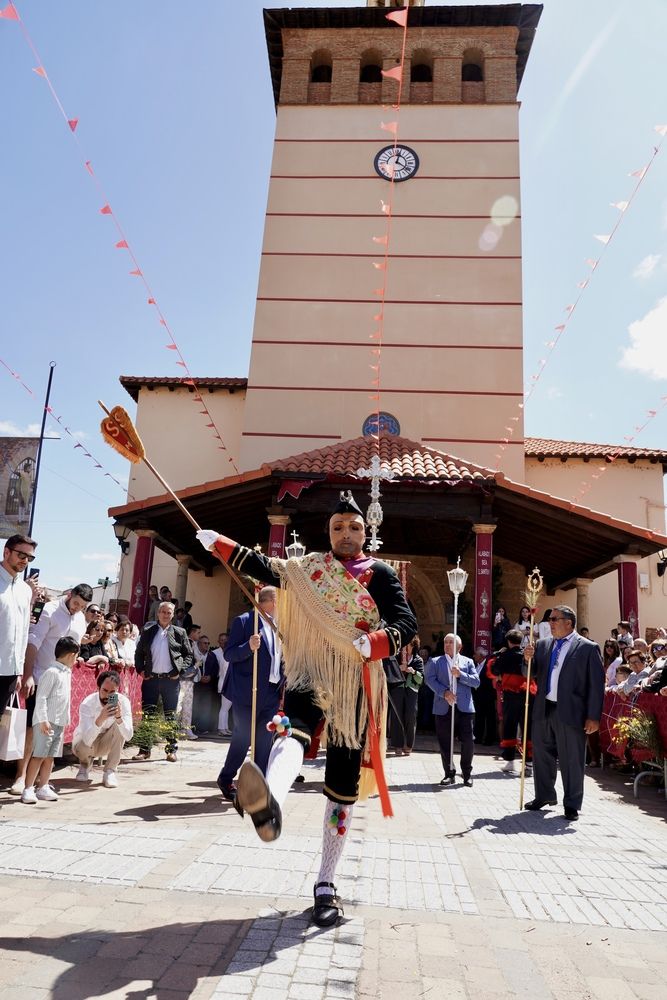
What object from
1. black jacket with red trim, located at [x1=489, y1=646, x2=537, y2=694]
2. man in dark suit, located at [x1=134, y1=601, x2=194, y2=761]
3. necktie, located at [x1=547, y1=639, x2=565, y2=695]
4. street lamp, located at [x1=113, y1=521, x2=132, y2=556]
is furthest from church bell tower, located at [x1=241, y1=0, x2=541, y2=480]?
necktie, located at [x1=547, y1=639, x2=565, y2=695]

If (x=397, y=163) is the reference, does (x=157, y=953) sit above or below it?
below

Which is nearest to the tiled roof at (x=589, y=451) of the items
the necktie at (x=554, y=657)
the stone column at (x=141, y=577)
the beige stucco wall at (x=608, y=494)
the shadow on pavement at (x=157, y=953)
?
the beige stucco wall at (x=608, y=494)

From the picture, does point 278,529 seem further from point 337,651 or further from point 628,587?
point 337,651

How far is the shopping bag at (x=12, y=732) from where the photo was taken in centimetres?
525

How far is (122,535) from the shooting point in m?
15.5

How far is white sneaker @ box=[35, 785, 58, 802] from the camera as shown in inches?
214

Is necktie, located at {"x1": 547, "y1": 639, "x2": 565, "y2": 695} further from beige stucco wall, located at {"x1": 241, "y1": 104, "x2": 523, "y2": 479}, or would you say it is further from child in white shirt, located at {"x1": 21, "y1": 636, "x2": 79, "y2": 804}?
beige stucco wall, located at {"x1": 241, "y1": 104, "x2": 523, "y2": 479}

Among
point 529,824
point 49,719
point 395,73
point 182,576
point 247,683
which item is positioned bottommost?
point 529,824

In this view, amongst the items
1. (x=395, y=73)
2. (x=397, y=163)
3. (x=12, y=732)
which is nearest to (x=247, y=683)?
(x=12, y=732)

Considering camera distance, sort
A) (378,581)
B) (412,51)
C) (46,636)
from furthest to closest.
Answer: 1. (412,51)
2. (46,636)
3. (378,581)

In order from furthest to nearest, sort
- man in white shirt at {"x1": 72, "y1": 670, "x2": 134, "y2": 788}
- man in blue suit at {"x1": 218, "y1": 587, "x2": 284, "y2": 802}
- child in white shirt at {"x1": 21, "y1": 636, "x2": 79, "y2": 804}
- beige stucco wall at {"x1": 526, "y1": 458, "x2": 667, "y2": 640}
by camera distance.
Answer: beige stucco wall at {"x1": 526, "y1": 458, "x2": 667, "y2": 640}
man in white shirt at {"x1": 72, "y1": 670, "x2": 134, "y2": 788}
man in blue suit at {"x1": 218, "y1": 587, "x2": 284, "y2": 802}
child in white shirt at {"x1": 21, "y1": 636, "x2": 79, "y2": 804}

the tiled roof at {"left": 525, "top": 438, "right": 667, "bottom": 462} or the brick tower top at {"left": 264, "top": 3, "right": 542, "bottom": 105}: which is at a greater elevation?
the brick tower top at {"left": 264, "top": 3, "right": 542, "bottom": 105}

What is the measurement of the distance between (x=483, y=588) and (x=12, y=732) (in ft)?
29.8

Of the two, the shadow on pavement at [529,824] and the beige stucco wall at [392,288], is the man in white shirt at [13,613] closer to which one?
the shadow on pavement at [529,824]
